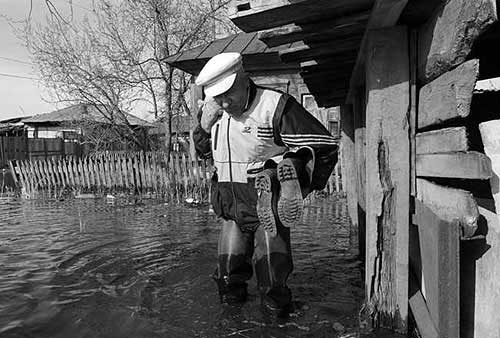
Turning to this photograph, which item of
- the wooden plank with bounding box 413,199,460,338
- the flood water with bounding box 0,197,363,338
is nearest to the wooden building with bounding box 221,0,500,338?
the wooden plank with bounding box 413,199,460,338

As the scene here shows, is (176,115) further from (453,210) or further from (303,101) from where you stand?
(453,210)

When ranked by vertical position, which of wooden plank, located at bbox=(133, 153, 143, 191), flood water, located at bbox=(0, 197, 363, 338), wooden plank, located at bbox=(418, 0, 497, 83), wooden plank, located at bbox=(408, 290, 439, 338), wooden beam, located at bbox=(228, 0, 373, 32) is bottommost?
Answer: flood water, located at bbox=(0, 197, 363, 338)

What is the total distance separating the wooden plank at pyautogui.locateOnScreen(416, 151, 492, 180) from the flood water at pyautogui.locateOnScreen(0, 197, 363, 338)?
1.49 m

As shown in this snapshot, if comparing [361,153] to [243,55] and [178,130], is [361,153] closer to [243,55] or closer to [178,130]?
[243,55]

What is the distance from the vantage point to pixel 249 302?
4199mm

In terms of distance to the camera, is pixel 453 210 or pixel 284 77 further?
pixel 284 77

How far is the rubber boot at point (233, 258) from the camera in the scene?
12.6 ft

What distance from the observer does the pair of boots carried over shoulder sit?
3141mm

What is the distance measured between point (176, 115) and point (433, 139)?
A: 18.5 m

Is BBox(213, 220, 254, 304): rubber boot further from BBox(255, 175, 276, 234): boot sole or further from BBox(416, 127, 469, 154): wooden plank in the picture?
BBox(416, 127, 469, 154): wooden plank

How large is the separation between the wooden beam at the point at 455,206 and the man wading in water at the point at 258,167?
2.80 ft

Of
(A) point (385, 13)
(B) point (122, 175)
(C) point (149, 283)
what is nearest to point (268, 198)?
(A) point (385, 13)

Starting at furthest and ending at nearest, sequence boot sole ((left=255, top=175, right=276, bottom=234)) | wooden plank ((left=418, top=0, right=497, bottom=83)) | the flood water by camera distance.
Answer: the flood water < boot sole ((left=255, top=175, right=276, bottom=234)) < wooden plank ((left=418, top=0, right=497, bottom=83))

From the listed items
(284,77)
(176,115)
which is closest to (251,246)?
(284,77)
